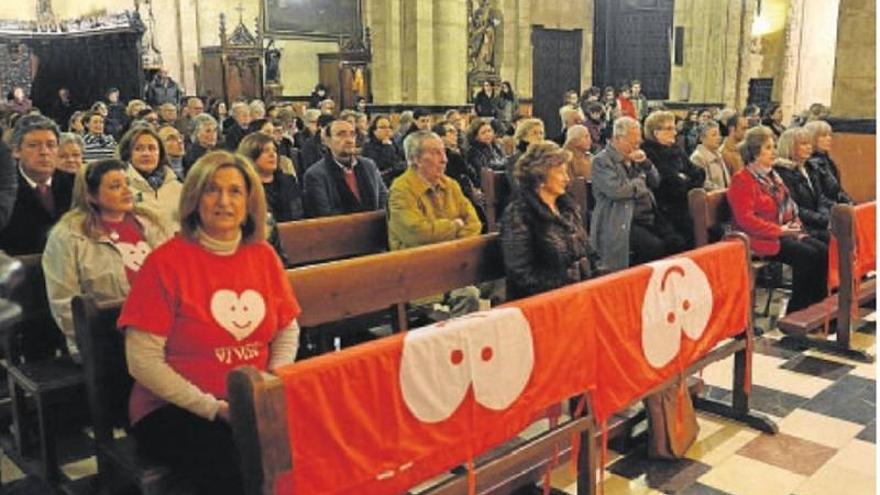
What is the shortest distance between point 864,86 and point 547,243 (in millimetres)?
6513

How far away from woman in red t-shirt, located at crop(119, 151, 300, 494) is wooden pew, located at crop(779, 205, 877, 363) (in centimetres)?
358

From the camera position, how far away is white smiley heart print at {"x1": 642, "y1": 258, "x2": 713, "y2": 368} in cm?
335

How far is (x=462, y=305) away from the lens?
473 centimetres

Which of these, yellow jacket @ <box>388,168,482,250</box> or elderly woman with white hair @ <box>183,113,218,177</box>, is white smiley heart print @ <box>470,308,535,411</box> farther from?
elderly woman with white hair @ <box>183,113,218,177</box>

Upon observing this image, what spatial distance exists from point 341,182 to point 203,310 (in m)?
3.09

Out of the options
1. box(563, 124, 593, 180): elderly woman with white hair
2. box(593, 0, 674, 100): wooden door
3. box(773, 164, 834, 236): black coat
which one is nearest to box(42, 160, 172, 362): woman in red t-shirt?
box(563, 124, 593, 180): elderly woman with white hair

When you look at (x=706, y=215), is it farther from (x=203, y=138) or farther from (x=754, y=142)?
(x=203, y=138)

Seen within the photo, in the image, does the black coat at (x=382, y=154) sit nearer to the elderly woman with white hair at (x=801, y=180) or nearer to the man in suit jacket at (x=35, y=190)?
the elderly woman with white hair at (x=801, y=180)

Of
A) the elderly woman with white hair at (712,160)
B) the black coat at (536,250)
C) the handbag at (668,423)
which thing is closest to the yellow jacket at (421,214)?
the black coat at (536,250)

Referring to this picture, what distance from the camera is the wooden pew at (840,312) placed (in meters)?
5.09

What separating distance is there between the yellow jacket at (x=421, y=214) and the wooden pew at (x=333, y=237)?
159 millimetres

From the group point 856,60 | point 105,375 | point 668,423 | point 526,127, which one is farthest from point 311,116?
point 105,375

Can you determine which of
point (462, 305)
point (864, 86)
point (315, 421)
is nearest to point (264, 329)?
point (315, 421)

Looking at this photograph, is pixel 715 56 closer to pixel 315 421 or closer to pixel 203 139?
pixel 203 139
